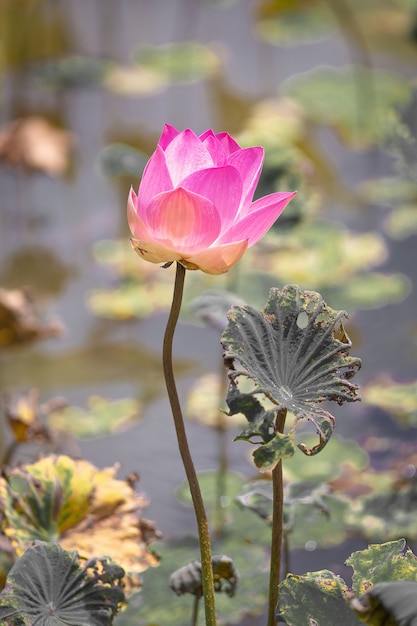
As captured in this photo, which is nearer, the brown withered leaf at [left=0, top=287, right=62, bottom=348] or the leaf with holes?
the leaf with holes

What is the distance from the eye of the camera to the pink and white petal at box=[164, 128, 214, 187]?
0.68 metres

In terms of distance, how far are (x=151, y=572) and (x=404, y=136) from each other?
64cm

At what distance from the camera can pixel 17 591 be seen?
692 mm

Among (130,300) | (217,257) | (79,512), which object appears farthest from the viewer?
(130,300)

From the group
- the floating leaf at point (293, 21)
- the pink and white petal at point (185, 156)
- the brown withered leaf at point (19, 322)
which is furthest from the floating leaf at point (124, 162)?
the floating leaf at point (293, 21)

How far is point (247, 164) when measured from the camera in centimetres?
69

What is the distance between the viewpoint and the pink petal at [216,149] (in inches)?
27.2

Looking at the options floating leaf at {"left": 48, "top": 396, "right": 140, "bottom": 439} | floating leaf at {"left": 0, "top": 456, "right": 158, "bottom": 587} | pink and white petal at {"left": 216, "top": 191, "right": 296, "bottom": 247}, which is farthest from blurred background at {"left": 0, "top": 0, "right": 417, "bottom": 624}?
pink and white petal at {"left": 216, "top": 191, "right": 296, "bottom": 247}

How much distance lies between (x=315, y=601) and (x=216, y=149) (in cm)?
36

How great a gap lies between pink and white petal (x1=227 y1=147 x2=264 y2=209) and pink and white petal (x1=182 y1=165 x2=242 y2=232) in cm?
3

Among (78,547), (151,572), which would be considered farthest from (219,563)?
(151,572)

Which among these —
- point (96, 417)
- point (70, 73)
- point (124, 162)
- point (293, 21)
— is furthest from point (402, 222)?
point (293, 21)

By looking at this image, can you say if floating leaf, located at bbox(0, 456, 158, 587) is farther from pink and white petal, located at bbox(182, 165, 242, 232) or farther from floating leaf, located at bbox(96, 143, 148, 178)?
floating leaf, located at bbox(96, 143, 148, 178)

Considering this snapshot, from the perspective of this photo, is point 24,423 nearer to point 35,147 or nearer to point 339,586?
point 339,586
